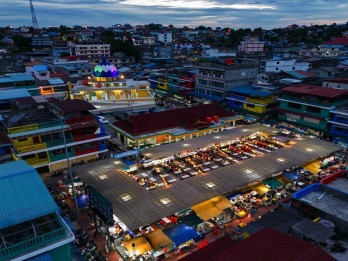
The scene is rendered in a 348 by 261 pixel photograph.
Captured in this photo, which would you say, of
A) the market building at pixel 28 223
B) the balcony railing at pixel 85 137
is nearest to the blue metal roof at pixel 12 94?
the balcony railing at pixel 85 137

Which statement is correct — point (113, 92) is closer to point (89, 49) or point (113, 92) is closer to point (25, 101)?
point (25, 101)

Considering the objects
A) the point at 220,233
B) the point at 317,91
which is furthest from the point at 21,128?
the point at 317,91

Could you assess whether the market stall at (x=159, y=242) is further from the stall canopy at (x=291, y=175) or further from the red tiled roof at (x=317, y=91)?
the red tiled roof at (x=317, y=91)

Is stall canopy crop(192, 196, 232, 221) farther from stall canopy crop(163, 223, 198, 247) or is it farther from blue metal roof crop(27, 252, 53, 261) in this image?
blue metal roof crop(27, 252, 53, 261)

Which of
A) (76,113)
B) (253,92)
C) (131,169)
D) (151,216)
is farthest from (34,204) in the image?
(253,92)

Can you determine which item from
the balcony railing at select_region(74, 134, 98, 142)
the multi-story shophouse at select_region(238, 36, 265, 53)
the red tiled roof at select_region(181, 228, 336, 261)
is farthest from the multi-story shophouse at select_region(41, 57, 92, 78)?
the multi-story shophouse at select_region(238, 36, 265, 53)

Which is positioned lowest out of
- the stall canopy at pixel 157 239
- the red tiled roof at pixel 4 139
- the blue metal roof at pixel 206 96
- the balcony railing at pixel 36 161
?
the stall canopy at pixel 157 239
